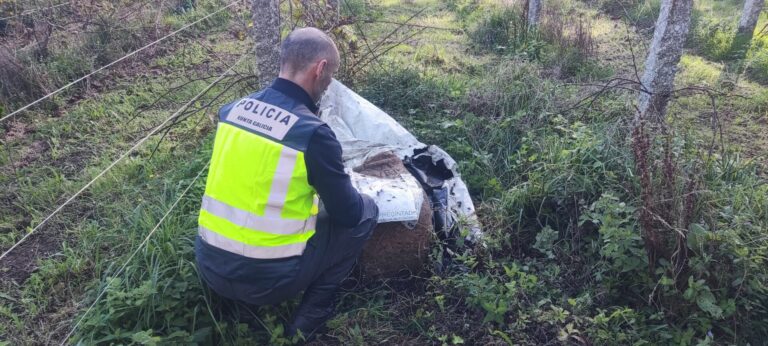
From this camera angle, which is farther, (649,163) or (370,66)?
(370,66)

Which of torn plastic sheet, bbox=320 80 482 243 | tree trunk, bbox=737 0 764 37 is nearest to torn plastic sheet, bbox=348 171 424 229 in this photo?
torn plastic sheet, bbox=320 80 482 243

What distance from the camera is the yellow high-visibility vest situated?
2.38m

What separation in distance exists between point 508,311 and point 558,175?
1.05 metres

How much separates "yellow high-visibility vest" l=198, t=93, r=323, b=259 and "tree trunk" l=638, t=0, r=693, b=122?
2797mm

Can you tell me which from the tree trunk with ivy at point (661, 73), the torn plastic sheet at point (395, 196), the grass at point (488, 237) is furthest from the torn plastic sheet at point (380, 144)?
the tree trunk with ivy at point (661, 73)

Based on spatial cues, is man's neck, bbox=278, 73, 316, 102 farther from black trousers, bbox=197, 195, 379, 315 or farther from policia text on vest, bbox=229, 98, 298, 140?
black trousers, bbox=197, 195, 379, 315

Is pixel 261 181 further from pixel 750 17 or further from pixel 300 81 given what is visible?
pixel 750 17

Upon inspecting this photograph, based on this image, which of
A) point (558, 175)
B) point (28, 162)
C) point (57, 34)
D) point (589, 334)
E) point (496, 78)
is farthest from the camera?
point (57, 34)

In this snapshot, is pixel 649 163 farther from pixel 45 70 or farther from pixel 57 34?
pixel 57 34

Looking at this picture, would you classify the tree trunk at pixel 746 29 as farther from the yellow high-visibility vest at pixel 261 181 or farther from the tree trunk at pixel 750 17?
A: the yellow high-visibility vest at pixel 261 181

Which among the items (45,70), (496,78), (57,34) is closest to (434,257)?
(496,78)

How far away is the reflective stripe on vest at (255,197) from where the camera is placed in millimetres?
2377

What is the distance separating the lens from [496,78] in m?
4.70

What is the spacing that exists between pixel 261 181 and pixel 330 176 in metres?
0.32
